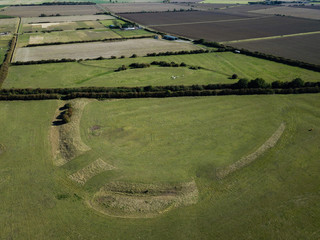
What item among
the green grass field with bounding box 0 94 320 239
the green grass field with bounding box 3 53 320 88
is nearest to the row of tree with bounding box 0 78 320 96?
the green grass field with bounding box 3 53 320 88

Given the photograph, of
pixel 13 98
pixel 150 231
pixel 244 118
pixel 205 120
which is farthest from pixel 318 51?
pixel 13 98

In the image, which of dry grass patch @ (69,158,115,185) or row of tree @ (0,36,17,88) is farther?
row of tree @ (0,36,17,88)

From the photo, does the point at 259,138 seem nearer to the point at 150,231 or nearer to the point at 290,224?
the point at 290,224

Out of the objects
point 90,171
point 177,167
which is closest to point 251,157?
point 177,167

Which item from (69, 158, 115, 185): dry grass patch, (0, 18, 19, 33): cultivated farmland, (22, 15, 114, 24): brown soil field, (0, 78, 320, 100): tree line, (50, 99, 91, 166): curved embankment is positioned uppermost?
(22, 15, 114, 24): brown soil field

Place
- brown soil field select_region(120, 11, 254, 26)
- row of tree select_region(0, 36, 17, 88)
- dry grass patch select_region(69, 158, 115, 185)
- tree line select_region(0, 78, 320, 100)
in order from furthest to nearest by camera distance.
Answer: brown soil field select_region(120, 11, 254, 26) → row of tree select_region(0, 36, 17, 88) → tree line select_region(0, 78, 320, 100) → dry grass patch select_region(69, 158, 115, 185)

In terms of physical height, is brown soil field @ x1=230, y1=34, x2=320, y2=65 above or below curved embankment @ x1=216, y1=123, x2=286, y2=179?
above

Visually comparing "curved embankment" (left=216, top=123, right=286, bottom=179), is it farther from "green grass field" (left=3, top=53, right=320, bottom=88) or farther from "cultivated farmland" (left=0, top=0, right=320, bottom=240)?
"green grass field" (left=3, top=53, right=320, bottom=88)
